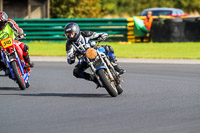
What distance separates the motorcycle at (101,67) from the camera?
30.3 feet

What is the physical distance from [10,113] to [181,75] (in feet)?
20.1

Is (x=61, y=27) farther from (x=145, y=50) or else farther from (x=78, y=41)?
(x=78, y=41)

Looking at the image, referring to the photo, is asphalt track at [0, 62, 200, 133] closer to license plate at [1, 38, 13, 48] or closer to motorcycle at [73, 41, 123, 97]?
motorcycle at [73, 41, 123, 97]

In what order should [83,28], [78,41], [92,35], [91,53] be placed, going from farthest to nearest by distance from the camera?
[83,28], [92,35], [78,41], [91,53]

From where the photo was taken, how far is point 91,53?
9.34m

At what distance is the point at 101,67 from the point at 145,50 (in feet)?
37.7

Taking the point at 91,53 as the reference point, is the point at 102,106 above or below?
below

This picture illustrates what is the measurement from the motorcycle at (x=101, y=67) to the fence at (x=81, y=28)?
13.9 m

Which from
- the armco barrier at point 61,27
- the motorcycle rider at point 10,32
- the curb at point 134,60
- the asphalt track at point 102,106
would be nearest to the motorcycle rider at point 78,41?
the asphalt track at point 102,106

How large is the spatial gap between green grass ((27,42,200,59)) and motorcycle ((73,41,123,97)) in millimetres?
8595

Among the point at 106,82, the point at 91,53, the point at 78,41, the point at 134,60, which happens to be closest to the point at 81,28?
the point at 134,60

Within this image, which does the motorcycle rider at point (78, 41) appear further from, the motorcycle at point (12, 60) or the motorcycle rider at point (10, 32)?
the motorcycle rider at point (10, 32)

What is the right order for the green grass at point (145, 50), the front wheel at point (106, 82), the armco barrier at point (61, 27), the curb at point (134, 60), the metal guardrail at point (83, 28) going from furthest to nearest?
the armco barrier at point (61, 27) → the metal guardrail at point (83, 28) → the green grass at point (145, 50) → the curb at point (134, 60) → the front wheel at point (106, 82)

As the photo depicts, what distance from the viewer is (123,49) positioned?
21.3m
